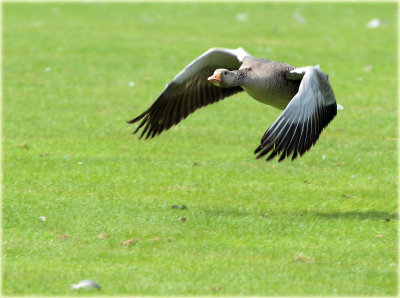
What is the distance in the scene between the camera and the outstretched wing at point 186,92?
30.2 feet

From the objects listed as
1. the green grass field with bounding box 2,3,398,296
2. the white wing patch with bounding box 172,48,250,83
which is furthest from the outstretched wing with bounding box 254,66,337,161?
the white wing patch with bounding box 172,48,250,83

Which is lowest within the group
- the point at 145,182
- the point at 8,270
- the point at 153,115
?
the point at 8,270

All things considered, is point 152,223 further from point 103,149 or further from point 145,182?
point 103,149

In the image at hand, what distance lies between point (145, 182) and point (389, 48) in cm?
1093

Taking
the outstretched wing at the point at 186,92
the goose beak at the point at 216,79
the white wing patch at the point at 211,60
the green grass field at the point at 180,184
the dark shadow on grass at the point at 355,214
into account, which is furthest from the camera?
the outstretched wing at the point at 186,92

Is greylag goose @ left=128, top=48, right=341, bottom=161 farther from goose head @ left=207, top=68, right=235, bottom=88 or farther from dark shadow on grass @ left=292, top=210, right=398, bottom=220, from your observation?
dark shadow on grass @ left=292, top=210, right=398, bottom=220

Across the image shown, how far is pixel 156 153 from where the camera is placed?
10.6 metres

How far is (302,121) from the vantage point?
7.42 meters

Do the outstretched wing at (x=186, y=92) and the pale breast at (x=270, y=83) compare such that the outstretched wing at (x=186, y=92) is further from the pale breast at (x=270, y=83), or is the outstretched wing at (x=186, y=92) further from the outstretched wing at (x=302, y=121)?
the outstretched wing at (x=302, y=121)

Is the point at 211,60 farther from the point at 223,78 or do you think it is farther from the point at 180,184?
the point at 180,184

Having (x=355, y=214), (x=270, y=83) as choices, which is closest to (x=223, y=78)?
(x=270, y=83)

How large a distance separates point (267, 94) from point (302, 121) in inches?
47.1

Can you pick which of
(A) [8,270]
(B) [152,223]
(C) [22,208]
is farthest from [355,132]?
(A) [8,270]

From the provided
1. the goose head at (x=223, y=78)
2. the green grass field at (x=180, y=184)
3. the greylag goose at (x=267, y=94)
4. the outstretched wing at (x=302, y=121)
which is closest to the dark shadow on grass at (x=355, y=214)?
the green grass field at (x=180, y=184)
